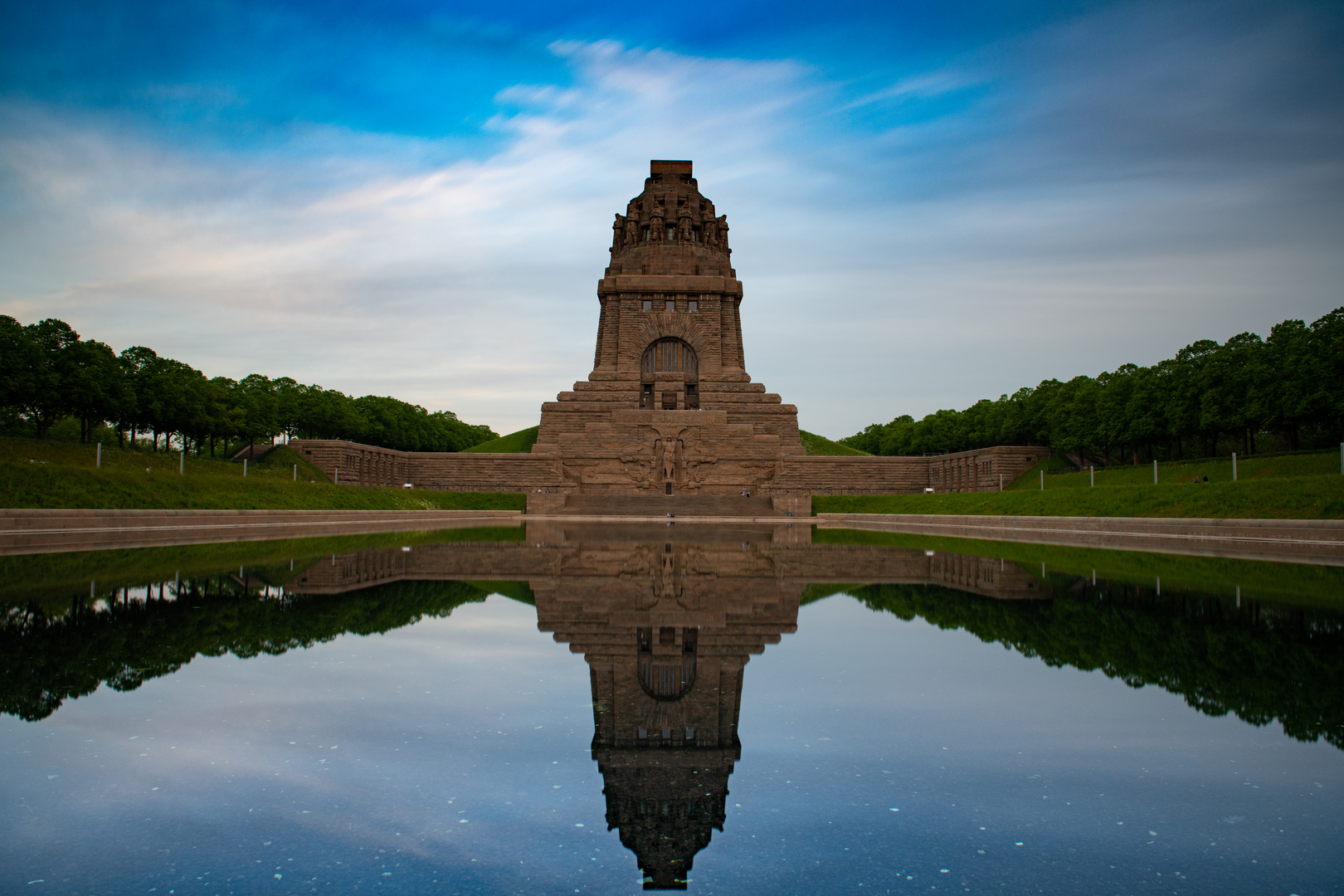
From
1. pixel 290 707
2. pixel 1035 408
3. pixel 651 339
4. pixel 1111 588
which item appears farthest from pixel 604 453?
pixel 290 707

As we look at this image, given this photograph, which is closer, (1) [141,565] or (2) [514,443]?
(1) [141,565]

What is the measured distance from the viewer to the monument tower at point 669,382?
159 feet

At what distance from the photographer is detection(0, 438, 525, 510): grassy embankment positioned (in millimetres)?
20734

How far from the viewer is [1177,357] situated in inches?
1731

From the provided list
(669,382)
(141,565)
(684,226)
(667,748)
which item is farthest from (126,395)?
(667,748)

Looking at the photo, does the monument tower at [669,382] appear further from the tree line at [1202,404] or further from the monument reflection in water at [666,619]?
the monument reflection in water at [666,619]

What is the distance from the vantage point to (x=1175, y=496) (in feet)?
77.7

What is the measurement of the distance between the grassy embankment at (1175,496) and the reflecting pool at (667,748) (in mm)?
15317

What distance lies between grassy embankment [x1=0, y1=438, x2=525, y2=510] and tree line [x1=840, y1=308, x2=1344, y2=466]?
3226 cm

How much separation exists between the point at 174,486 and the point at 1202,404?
138 ft

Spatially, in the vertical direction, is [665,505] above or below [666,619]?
below

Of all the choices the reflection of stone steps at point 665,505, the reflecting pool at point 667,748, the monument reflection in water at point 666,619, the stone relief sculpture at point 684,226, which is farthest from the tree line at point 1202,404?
the reflecting pool at point 667,748

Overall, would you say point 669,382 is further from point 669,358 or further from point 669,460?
point 669,460

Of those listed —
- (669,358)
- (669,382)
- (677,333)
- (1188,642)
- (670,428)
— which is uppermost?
(677,333)
